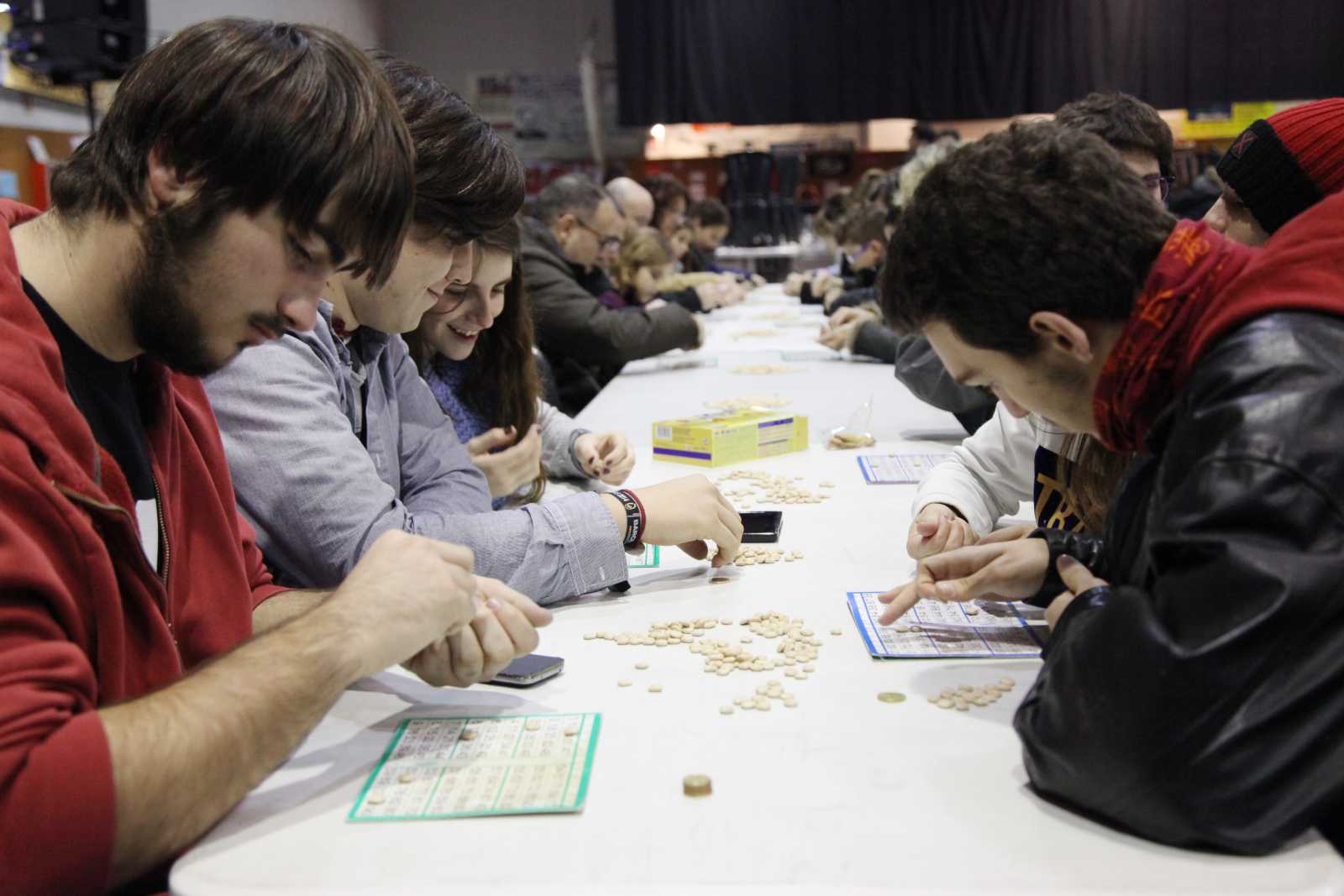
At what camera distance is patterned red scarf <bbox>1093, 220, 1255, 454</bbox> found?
101cm

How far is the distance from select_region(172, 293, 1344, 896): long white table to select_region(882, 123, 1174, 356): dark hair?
0.42 m

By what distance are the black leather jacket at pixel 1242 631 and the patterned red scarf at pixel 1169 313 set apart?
0.29ft

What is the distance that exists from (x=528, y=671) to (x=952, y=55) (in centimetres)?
919

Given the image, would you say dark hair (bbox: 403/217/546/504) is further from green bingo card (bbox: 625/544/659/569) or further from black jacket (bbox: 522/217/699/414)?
black jacket (bbox: 522/217/699/414)

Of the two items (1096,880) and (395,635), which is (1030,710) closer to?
(1096,880)

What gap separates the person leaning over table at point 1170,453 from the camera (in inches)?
33.4

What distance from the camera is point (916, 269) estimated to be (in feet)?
3.72

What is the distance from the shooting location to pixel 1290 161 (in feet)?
5.88

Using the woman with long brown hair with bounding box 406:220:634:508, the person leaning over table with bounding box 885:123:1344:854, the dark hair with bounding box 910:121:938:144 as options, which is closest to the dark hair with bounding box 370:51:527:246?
the woman with long brown hair with bounding box 406:220:634:508

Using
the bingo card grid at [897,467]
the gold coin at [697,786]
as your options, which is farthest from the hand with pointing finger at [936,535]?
the gold coin at [697,786]

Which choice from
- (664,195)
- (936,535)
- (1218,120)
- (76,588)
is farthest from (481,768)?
(1218,120)

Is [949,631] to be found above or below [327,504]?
below

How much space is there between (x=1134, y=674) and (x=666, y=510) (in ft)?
2.80

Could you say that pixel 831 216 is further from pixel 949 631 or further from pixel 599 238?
pixel 949 631
